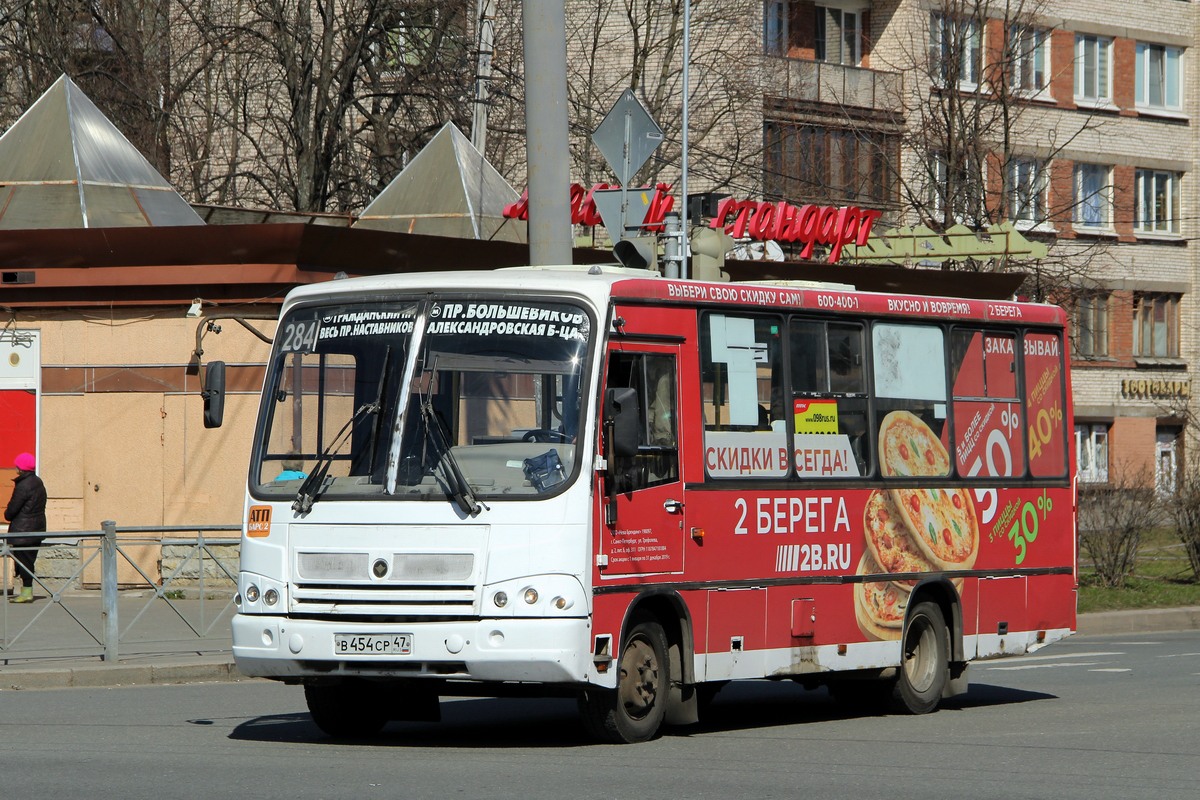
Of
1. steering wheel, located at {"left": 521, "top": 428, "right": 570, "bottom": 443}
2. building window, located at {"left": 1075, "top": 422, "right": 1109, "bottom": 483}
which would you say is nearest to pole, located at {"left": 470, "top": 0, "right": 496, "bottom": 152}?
steering wheel, located at {"left": 521, "top": 428, "right": 570, "bottom": 443}

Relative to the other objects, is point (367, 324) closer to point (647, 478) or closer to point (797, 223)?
point (647, 478)

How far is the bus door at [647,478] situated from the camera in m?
11.1

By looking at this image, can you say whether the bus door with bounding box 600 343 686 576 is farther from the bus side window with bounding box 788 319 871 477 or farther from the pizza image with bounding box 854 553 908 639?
the pizza image with bounding box 854 553 908 639

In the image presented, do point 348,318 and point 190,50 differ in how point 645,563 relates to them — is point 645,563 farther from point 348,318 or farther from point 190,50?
point 190,50

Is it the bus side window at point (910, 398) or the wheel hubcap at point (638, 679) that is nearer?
the wheel hubcap at point (638, 679)

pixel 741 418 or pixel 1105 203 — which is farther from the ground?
pixel 1105 203

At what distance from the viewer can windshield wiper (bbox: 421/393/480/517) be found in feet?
35.6

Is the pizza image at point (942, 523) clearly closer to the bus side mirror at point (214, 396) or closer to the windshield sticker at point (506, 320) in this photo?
the windshield sticker at point (506, 320)

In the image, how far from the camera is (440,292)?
37.7 ft

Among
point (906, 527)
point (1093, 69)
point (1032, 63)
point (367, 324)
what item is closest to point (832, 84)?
point (1032, 63)

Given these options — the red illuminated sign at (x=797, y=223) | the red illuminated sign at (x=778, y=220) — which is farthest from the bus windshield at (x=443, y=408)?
the red illuminated sign at (x=797, y=223)

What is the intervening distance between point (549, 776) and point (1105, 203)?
46551 mm

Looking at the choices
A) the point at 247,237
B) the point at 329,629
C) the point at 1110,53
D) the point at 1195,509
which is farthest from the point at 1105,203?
the point at 329,629

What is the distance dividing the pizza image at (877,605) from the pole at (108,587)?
261 inches
